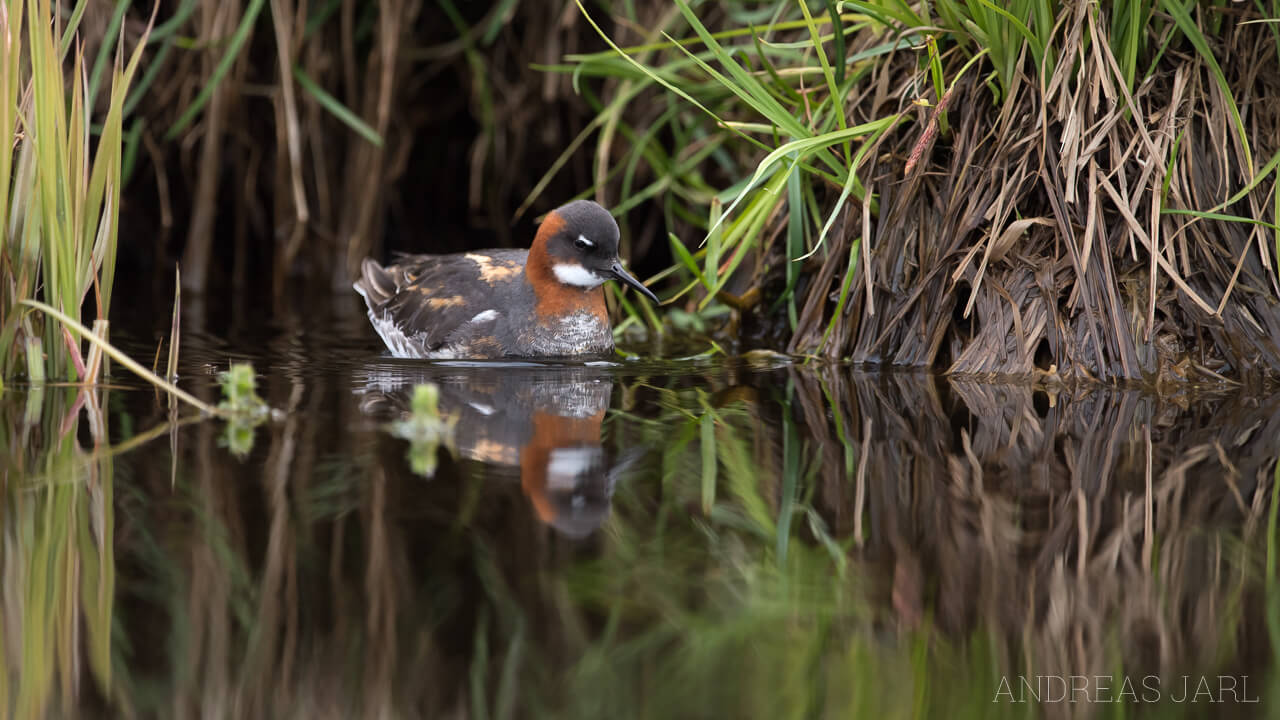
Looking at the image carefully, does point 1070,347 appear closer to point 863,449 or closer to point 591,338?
point 863,449

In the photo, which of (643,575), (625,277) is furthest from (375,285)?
(643,575)

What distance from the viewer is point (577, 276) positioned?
18.8ft

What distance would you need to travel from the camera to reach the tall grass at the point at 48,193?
3877 millimetres

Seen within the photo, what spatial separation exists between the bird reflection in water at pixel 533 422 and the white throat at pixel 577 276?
56cm

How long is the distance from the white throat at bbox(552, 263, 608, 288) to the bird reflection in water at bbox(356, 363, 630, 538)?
1.84 ft

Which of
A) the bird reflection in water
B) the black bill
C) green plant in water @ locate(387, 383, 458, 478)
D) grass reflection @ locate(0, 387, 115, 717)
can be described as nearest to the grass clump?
the black bill

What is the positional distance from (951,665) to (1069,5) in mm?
3114

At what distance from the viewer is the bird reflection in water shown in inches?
123

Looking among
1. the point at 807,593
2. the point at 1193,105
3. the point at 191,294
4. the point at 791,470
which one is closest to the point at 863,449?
the point at 791,470

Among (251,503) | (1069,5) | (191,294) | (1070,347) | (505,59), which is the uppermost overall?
(505,59)

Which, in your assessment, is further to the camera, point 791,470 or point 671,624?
point 791,470

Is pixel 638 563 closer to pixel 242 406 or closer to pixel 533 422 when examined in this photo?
pixel 533 422

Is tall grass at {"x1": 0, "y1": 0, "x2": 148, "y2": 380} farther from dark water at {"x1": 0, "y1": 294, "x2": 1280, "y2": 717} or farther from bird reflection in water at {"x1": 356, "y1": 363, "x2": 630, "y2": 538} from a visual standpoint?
bird reflection in water at {"x1": 356, "y1": 363, "x2": 630, "y2": 538}

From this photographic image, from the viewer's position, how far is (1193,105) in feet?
15.2
